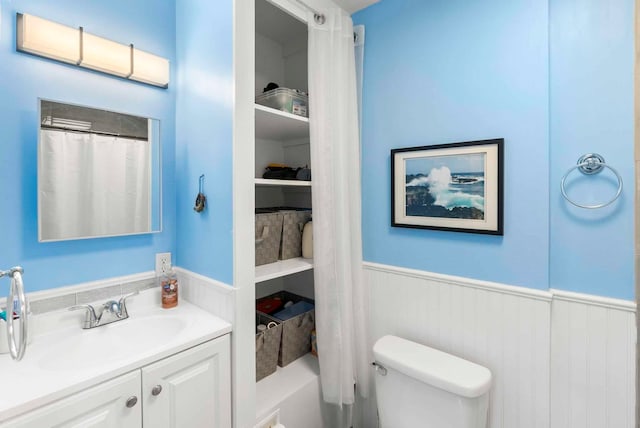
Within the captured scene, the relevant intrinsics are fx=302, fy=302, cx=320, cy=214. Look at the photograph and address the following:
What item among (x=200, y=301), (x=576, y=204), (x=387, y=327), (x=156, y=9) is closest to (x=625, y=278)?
(x=576, y=204)

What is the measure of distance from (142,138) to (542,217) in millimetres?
1842

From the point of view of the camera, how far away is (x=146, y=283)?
60.1 inches

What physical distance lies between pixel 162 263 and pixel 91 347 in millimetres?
466

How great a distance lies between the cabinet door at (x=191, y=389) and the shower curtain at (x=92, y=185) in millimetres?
676

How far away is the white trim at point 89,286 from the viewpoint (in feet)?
4.04

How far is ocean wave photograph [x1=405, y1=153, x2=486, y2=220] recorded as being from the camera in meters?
1.41

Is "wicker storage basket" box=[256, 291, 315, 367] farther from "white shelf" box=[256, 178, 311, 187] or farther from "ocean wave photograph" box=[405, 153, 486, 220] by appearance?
"ocean wave photograph" box=[405, 153, 486, 220]

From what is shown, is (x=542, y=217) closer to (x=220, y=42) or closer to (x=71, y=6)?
(x=220, y=42)

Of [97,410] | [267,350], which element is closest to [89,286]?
[97,410]

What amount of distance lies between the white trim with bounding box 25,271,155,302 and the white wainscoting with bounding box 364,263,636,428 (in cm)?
137

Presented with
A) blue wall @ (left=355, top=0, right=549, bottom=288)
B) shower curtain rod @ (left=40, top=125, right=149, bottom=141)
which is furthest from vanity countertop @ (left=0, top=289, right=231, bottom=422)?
blue wall @ (left=355, top=0, right=549, bottom=288)

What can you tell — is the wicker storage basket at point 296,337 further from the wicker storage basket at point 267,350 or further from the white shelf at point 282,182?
the white shelf at point 282,182

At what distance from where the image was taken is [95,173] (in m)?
1.34

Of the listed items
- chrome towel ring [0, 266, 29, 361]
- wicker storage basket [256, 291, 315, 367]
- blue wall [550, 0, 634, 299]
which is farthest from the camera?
wicker storage basket [256, 291, 315, 367]
